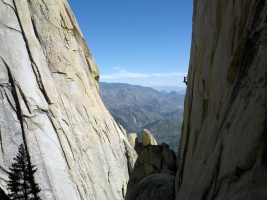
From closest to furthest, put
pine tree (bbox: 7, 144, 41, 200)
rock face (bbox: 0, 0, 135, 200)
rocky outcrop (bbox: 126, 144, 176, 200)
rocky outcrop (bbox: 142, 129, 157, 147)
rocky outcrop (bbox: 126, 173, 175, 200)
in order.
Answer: rocky outcrop (bbox: 126, 173, 175, 200)
rocky outcrop (bbox: 126, 144, 176, 200)
pine tree (bbox: 7, 144, 41, 200)
rock face (bbox: 0, 0, 135, 200)
rocky outcrop (bbox: 142, 129, 157, 147)

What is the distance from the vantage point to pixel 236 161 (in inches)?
361

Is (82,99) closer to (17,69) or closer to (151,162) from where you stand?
(17,69)

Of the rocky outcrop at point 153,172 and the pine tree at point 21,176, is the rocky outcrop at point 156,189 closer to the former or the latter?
the rocky outcrop at point 153,172

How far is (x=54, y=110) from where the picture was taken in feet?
102

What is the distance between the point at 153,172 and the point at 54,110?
12.7 meters

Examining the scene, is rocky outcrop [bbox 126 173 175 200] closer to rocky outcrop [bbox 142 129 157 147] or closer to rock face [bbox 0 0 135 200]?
rock face [bbox 0 0 135 200]

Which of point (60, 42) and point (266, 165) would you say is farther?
point (60, 42)

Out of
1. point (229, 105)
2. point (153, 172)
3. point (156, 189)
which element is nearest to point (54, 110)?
point (153, 172)

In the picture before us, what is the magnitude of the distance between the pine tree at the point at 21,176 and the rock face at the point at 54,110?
0.65 metres

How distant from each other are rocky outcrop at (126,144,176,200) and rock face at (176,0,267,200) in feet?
15.6

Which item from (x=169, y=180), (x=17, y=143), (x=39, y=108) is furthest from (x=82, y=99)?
(x=169, y=180)

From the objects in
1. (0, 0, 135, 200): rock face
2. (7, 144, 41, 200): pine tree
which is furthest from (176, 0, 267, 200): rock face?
(0, 0, 135, 200): rock face

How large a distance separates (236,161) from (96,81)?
1433 inches

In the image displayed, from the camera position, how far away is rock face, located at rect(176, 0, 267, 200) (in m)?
8.54
